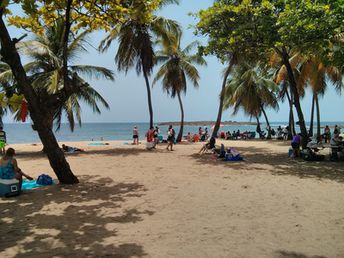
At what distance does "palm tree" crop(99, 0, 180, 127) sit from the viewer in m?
20.0

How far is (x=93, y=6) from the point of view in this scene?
9.11m

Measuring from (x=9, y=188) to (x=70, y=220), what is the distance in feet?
8.33

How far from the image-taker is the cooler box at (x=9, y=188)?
7031mm

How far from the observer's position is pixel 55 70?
1591 centimetres

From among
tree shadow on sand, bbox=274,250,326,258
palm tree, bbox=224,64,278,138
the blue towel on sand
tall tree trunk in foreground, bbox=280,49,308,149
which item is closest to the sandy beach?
tree shadow on sand, bbox=274,250,326,258

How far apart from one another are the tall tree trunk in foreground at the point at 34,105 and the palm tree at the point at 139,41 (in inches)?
497

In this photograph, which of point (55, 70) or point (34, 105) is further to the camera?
point (55, 70)

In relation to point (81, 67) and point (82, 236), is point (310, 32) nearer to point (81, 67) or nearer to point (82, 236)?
point (82, 236)

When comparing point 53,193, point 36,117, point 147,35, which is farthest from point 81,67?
point 53,193

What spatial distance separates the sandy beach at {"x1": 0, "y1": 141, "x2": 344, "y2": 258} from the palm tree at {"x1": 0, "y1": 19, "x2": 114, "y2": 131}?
826 centimetres

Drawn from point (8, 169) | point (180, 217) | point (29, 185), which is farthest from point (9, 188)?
point (180, 217)

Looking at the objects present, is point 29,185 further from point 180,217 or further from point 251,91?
point 251,91

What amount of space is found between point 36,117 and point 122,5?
426cm

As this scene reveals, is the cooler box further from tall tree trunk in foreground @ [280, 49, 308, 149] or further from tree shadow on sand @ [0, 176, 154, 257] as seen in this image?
tall tree trunk in foreground @ [280, 49, 308, 149]
